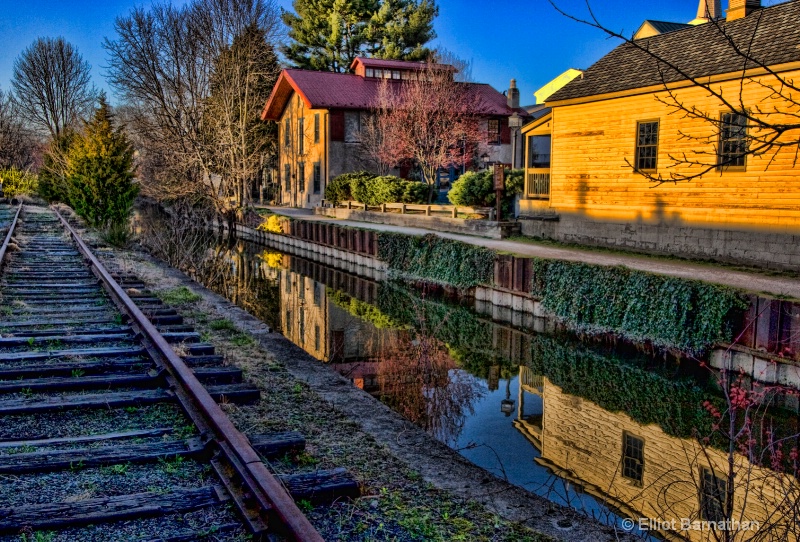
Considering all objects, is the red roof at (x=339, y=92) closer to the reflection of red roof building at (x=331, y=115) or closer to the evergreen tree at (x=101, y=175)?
the reflection of red roof building at (x=331, y=115)

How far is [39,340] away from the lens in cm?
793

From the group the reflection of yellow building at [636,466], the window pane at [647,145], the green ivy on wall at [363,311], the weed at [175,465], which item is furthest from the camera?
the window pane at [647,145]

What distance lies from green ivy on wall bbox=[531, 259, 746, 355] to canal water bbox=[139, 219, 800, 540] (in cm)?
44

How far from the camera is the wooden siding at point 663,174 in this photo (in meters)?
15.4

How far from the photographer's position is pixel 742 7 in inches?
732

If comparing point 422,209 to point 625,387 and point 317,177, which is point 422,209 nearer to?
point 317,177

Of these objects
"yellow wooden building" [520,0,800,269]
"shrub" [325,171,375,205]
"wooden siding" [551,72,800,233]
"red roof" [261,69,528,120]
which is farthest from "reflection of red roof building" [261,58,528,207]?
"wooden siding" [551,72,800,233]

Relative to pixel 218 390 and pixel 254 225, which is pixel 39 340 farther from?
pixel 254 225

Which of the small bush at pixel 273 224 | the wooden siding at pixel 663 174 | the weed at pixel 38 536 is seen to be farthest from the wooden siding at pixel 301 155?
the weed at pixel 38 536

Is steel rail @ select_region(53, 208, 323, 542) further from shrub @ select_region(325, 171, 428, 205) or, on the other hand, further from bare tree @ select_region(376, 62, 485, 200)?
bare tree @ select_region(376, 62, 485, 200)

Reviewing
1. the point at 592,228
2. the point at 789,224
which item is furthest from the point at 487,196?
the point at 789,224

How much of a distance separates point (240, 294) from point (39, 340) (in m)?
11.4

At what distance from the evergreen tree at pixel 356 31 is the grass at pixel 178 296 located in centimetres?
4530

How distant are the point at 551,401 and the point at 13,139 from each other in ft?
194
